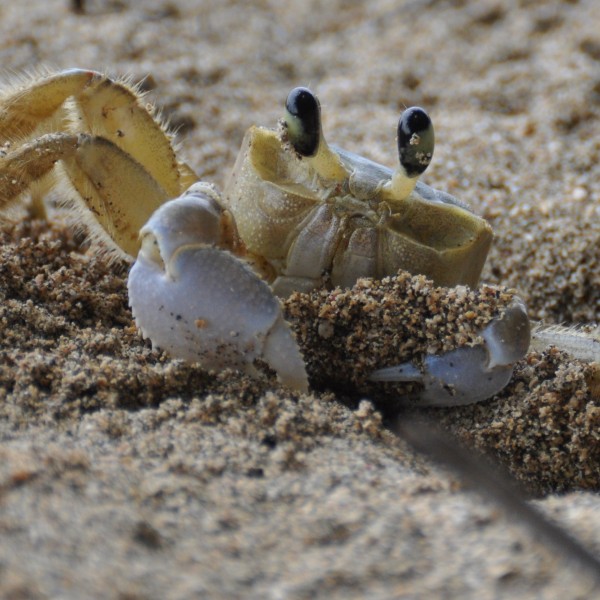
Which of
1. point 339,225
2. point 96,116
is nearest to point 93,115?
point 96,116

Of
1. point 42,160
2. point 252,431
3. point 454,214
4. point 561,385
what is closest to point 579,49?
point 454,214

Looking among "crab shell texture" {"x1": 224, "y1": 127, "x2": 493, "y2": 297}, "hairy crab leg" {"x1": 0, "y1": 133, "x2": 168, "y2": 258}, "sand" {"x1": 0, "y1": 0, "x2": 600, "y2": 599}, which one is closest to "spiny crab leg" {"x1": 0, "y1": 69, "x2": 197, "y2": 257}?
"hairy crab leg" {"x1": 0, "y1": 133, "x2": 168, "y2": 258}

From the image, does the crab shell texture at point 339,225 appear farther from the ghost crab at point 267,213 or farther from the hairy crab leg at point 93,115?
the hairy crab leg at point 93,115

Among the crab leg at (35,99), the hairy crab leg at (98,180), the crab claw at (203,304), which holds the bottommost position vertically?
the crab claw at (203,304)

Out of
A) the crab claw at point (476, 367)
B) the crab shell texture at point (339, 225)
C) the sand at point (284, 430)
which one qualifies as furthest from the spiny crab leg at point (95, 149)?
the crab claw at point (476, 367)

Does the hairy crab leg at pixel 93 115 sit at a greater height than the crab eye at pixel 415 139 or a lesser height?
greater

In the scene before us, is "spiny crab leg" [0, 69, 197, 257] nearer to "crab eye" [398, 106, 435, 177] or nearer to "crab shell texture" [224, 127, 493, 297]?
"crab shell texture" [224, 127, 493, 297]

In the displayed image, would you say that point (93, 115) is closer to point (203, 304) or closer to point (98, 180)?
point (98, 180)

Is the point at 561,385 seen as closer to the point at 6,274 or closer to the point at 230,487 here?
the point at 230,487
